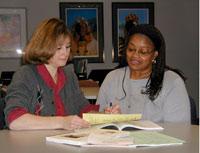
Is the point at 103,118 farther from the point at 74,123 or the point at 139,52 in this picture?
the point at 139,52

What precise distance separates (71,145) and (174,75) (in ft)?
3.39

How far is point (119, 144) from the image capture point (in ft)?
5.08

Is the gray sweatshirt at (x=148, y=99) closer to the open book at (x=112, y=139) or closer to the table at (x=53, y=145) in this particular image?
the table at (x=53, y=145)

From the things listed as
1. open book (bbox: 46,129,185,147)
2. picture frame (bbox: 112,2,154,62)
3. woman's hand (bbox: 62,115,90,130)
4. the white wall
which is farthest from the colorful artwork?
open book (bbox: 46,129,185,147)

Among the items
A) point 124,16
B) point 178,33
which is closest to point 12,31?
point 124,16

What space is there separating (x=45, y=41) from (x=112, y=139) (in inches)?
29.5

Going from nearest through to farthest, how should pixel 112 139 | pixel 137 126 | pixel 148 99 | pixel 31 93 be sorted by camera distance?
pixel 112 139
pixel 137 126
pixel 31 93
pixel 148 99

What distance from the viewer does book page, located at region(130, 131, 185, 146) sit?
1.57m

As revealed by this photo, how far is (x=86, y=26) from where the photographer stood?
645cm

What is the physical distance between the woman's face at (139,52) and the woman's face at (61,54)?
0.43m

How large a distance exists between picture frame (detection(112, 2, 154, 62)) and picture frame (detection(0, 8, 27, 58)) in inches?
56.9

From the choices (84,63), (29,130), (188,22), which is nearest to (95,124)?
(29,130)

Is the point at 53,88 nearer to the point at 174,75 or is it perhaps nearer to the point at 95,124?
the point at 95,124

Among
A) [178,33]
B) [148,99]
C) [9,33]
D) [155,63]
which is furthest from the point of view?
[178,33]
